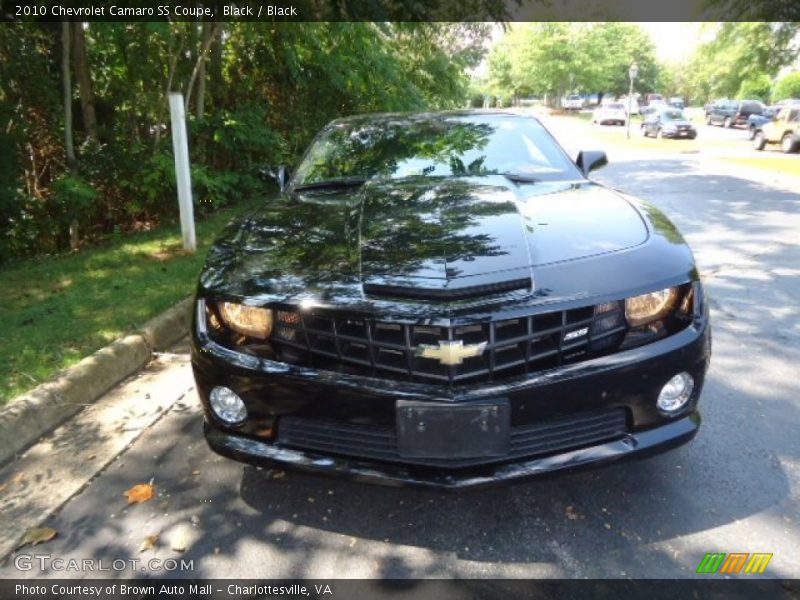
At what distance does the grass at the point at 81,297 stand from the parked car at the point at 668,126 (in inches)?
1024

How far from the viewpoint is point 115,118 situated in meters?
7.63

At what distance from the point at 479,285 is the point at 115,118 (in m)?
7.18

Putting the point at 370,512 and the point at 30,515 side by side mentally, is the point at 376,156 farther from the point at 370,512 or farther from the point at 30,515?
the point at 30,515

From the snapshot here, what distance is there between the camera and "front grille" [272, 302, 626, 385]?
1.98m

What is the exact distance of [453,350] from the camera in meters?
1.96

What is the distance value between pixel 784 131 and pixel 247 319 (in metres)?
22.8

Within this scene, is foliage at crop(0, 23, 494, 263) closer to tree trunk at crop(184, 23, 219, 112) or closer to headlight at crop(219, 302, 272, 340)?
tree trunk at crop(184, 23, 219, 112)

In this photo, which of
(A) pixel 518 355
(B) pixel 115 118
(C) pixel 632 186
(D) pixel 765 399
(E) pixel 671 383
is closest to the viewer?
(A) pixel 518 355

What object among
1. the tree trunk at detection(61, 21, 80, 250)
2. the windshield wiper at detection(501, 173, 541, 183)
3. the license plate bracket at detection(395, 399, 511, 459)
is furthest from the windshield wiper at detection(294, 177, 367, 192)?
the tree trunk at detection(61, 21, 80, 250)

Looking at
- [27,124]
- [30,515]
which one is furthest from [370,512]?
[27,124]

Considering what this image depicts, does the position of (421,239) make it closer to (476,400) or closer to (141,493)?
(476,400)

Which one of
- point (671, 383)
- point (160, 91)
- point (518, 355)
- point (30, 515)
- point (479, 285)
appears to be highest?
point (160, 91)

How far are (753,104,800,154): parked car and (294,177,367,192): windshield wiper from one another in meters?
20.9

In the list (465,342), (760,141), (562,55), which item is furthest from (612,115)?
(465,342)
